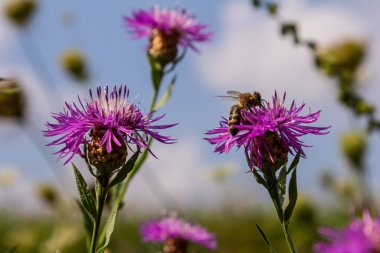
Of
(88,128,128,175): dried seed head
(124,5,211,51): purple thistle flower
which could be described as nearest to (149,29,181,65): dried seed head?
(124,5,211,51): purple thistle flower

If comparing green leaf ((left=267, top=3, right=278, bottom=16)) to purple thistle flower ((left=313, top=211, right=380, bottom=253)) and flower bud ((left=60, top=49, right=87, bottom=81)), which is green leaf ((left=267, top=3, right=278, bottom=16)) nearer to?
purple thistle flower ((left=313, top=211, right=380, bottom=253))

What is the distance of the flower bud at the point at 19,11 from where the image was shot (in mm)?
7168

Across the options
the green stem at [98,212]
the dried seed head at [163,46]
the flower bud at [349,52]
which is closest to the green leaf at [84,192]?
the green stem at [98,212]

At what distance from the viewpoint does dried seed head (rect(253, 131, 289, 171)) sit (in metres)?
1.66

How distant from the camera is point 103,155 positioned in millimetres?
1695

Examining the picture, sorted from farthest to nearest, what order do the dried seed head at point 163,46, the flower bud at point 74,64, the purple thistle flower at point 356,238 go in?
the flower bud at point 74,64, the dried seed head at point 163,46, the purple thistle flower at point 356,238

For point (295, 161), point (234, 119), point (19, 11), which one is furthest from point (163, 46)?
point (19, 11)

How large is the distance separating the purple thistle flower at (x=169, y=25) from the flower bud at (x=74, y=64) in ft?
13.1

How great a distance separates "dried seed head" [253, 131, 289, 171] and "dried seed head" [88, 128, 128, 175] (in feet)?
1.20

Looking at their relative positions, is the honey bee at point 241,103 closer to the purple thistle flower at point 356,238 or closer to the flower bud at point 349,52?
the purple thistle flower at point 356,238

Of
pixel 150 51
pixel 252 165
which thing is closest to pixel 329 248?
pixel 252 165

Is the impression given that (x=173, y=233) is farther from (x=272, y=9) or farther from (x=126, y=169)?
(x=272, y=9)

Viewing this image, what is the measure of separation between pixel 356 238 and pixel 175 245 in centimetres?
137

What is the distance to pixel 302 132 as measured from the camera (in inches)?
65.7
